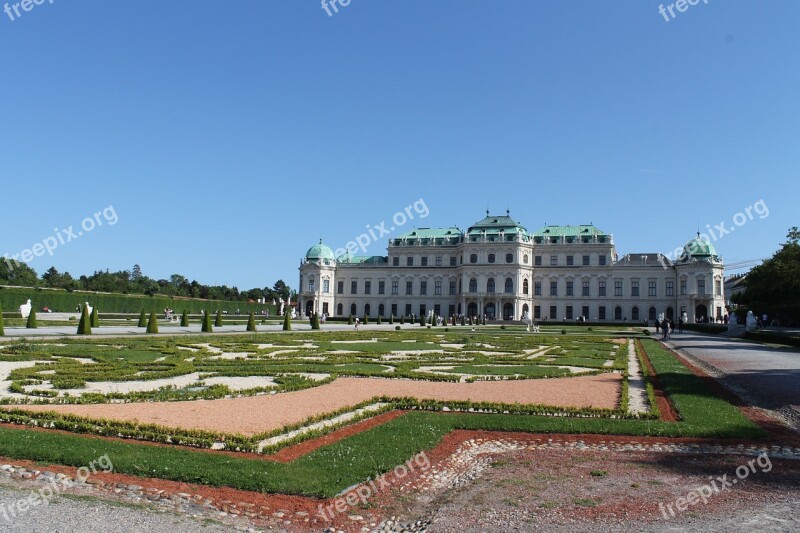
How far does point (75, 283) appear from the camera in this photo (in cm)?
8456

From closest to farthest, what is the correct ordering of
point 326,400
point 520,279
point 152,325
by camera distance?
point 326,400 < point 152,325 < point 520,279

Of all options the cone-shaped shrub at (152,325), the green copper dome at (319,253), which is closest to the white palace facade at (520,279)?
the green copper dome at (319,253)

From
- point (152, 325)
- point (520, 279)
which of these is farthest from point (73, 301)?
point (520, 279)

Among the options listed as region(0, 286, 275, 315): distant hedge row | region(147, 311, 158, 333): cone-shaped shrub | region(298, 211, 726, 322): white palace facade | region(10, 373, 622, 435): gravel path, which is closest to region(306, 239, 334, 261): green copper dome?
region(298, 211, 726, 322): white palace facade

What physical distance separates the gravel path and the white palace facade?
210ft

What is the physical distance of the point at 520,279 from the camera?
3078 inches

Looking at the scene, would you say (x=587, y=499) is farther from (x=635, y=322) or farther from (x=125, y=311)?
(x=635, y=322)

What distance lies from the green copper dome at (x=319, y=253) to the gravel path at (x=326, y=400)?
74.7 metres

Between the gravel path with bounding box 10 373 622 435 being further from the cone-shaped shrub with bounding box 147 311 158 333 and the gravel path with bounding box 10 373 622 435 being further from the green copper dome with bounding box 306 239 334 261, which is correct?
the green copper dome with bounding box 306 239 334 261

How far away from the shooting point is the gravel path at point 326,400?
902cm

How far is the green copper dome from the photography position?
290ft

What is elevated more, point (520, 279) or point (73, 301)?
point (520, 279)

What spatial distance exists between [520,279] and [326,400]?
6928 cm

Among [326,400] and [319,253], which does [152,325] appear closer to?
[326,400]
